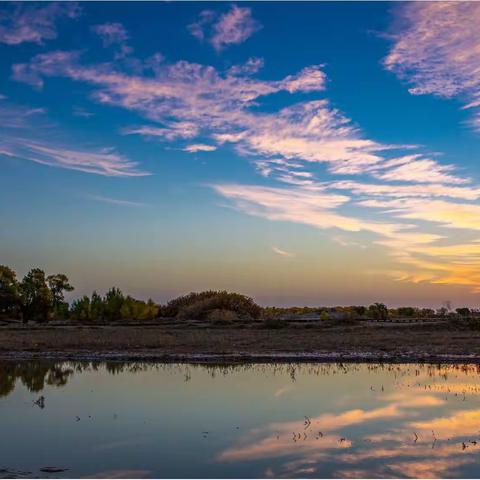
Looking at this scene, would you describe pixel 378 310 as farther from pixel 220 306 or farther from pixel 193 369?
pixel 193 369


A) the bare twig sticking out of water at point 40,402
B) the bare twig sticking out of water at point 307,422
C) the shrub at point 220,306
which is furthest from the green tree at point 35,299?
the bare twig sticking out of water at point 307,422

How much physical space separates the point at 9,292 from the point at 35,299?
14.2 ft

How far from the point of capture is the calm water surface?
11180 mm

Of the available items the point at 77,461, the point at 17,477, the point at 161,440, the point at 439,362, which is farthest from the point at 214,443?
the point at 439,362

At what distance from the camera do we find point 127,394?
20094 millimetres

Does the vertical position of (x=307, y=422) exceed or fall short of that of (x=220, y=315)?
it falls short

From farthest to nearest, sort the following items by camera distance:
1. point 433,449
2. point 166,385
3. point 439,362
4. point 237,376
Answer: point 439,362 → point 237,376 → point 166,385 → point 433,449

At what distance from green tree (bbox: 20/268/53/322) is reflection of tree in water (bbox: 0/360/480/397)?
6456 cm

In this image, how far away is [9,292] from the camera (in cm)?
8912

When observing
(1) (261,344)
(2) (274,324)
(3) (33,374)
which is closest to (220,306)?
(2) (274,324)

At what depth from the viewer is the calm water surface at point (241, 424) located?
11180mm

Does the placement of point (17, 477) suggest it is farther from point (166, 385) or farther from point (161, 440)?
point (166, 385)

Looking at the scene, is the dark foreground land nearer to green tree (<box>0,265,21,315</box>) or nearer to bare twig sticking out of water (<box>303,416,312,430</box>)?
bare twig sticking out of water (<box>303,416,312,430</box>)

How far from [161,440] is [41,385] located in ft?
36.1
